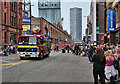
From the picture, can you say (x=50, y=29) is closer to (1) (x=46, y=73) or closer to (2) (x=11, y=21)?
(2) (x=11, y=21)

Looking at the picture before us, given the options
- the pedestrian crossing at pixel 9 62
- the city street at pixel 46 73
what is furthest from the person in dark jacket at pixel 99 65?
the pedestrian crossing at pixel 9 62

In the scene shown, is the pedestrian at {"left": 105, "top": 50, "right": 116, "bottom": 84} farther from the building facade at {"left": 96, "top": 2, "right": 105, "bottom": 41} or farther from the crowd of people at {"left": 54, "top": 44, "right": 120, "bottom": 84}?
the building facade at {"left": 96, "top": 2, "right": 105, "bottom": 41}

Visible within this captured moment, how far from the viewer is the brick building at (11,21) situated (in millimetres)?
46125

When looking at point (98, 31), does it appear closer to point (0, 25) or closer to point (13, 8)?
point (13, 8)

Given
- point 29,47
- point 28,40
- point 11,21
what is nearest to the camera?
point 29,47

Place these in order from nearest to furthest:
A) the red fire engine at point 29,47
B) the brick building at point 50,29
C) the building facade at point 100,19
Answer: the red fire engine at point 29,47, the building facade at point 100,19, the brick building at point 50,29

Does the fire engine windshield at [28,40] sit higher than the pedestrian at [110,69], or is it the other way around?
the fire engine windshield at [28,40]

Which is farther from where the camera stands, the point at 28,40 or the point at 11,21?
the point at 11,21

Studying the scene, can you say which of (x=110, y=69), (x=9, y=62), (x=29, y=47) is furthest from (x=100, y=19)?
(x=110, y=69)

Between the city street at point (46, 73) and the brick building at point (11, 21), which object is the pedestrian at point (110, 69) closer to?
the city street at point (46, 73)

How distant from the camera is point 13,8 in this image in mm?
53531

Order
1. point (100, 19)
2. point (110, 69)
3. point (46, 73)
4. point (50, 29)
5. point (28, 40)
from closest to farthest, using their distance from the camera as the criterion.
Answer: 1. point (110, 69)
2. point (46, 73)
3. point (28, 40)
4. point (100, 19)
5. point (50, 29)

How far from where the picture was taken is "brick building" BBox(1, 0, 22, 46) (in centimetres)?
4612

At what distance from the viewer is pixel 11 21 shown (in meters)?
51.6
